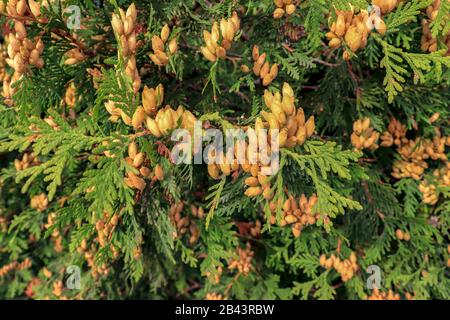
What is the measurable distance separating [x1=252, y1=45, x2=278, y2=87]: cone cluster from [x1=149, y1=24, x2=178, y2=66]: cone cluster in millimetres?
373

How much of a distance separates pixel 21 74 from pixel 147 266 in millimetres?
1351

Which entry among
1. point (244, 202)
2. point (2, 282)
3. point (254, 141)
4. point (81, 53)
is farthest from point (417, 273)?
point (2, 282)

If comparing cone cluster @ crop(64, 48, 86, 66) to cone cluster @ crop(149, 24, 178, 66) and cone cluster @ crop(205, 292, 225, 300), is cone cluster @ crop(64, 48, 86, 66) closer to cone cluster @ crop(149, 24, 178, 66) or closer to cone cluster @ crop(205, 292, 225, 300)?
cone cluster @ crop(149, 24, 178, 66)

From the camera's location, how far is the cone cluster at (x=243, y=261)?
8.21 ft

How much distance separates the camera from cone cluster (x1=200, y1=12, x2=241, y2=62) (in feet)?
5.36

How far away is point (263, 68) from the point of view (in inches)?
73.7

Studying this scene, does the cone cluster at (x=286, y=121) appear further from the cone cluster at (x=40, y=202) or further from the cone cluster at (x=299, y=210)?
the cone cluster at (x=40, y=202)

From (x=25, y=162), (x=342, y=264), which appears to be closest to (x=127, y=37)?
(x=25, y=162)

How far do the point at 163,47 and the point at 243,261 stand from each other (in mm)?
1377

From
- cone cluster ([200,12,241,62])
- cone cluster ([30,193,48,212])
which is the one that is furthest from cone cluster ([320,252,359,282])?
cone cluster ([30,193,48,212])

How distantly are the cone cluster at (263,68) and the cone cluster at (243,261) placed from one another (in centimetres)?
108

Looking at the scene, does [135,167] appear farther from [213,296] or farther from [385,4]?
[213,296]

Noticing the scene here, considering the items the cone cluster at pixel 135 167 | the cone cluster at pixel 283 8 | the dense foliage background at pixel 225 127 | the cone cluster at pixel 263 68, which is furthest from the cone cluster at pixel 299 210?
the cone cluster at pixel 283 8
